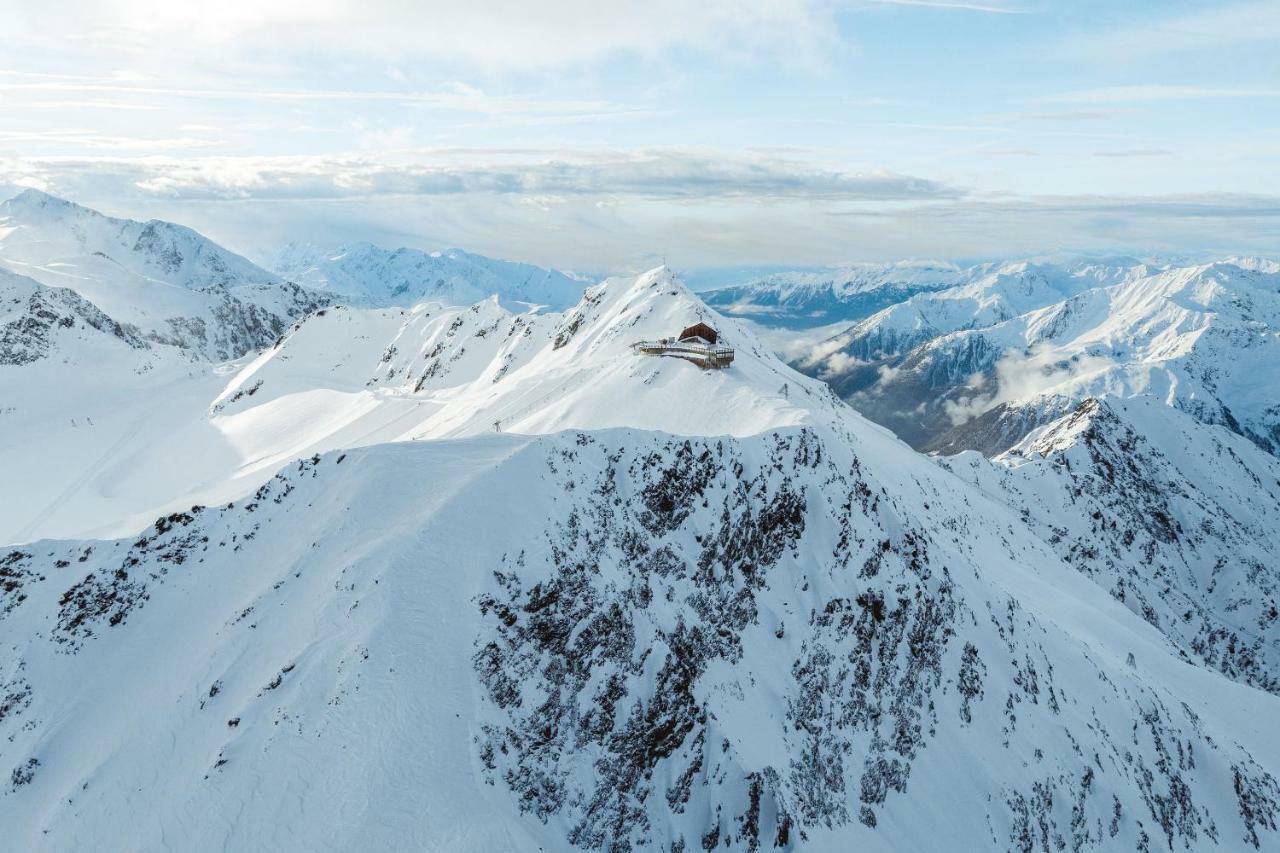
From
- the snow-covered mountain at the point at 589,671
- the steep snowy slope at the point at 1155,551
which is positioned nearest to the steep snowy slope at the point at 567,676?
the snow-covered mountain at the point at 589,671

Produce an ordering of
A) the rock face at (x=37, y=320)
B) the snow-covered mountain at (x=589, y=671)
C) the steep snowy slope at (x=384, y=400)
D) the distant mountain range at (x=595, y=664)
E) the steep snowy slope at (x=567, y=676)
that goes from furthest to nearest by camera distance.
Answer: the rock face at (x=37, y=320) < the steep snowy slope at (x=384, y=400) < the distant mountain range at (x=595, y=664) < the snow-covered mountain at (x=589, y=671) < the steep snowy slope at (x=567, y=676)

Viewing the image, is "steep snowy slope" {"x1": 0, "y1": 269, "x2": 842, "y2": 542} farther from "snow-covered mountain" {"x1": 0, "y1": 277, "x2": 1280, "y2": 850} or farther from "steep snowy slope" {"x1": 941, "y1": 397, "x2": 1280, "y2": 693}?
"steep snowy slope" {"x1": 941, "y1": 397, "x2": 1280, "y2": 693}

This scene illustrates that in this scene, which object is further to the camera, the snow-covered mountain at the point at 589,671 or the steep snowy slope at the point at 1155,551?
the steep snowy slope at the point at 1155,551

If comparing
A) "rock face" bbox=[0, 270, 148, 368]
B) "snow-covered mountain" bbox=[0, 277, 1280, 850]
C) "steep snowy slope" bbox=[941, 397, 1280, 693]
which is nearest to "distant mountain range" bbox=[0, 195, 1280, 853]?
"snow-covered mountain" bbox=[0, 277, 1280, 850]

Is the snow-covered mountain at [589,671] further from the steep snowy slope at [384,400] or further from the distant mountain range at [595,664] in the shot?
the steep snowy slope at [384,400]

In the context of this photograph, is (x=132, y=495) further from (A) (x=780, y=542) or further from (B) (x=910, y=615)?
(B) (x=910, y=615)

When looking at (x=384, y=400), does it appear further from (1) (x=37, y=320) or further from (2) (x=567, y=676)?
(1) (x=37, y=320)

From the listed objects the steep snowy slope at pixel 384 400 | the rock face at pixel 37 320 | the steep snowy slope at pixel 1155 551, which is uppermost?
the steep snowy slope at pixel 384 400
